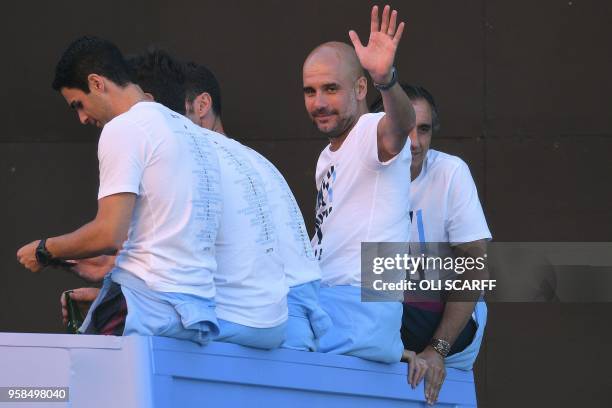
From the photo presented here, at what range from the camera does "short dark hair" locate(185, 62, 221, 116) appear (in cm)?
397

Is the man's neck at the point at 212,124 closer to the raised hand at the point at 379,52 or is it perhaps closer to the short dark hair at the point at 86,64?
the raised hand at the point at 379,52

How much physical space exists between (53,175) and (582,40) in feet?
6.81

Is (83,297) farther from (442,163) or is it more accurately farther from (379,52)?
(442,163)

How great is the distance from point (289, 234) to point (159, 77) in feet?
1.87

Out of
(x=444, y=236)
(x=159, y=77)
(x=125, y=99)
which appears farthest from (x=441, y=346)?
(x=125, y=99)

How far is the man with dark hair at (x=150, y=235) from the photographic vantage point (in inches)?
115

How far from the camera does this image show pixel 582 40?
16.2 ft

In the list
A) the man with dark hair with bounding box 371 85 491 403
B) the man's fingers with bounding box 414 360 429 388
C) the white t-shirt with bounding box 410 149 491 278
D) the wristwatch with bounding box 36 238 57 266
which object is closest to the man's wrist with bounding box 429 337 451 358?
the man with dark hair with bounding box 371 85 491 403

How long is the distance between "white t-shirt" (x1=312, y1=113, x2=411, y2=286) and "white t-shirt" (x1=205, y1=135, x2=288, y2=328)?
371 millimetres

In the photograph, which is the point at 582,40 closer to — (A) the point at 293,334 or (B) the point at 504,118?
(B) the point at 504,118

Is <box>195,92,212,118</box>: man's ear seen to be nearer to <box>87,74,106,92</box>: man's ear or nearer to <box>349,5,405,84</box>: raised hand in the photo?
<box>349,5,405,84</box>: raised hand

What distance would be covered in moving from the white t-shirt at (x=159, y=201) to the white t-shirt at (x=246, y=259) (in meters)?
0.10

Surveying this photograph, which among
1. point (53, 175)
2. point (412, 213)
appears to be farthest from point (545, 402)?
point (53, 175)

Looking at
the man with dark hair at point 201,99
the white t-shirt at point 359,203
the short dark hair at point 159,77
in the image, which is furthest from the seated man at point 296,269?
the man with dark hair at point 201,99
